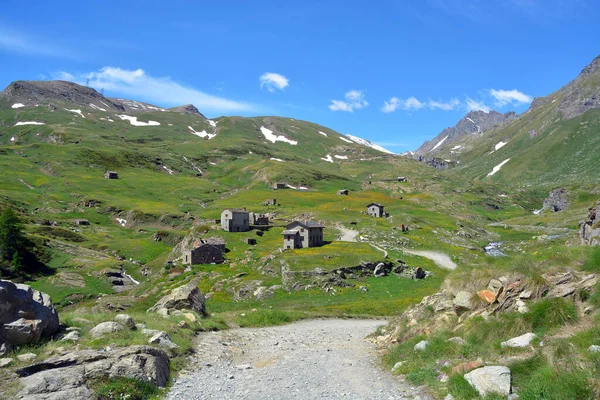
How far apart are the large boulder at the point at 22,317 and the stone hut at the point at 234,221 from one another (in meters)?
77.9

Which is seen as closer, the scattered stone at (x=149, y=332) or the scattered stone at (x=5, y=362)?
the scattered stone at (x=5, y=362)

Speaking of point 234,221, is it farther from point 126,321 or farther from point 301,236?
point 126,321

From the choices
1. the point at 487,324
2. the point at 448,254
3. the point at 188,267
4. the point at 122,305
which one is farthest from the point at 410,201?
the point at 487,324

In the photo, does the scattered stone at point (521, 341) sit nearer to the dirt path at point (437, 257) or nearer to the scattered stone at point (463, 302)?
the scattered stone at point (463, 302)

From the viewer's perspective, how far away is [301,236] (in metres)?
79.2

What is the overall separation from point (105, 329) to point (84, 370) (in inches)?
177

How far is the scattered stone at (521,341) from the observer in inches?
528

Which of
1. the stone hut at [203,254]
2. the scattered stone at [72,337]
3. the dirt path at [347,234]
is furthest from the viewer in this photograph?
the dirt path at [347,234]

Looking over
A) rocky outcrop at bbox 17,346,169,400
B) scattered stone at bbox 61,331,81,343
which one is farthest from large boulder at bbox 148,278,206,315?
rocky outcrop at bbox 17,346,169,400

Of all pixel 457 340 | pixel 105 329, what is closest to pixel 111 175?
pixel 105 329

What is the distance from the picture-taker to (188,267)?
231 feet

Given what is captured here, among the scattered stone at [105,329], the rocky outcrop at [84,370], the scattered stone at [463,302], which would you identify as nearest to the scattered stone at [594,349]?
the scattered stone at [463,302]

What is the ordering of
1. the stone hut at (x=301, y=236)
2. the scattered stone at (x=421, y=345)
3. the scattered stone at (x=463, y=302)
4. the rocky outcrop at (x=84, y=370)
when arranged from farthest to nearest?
the stone hut at (x=301, y=236), the scattered stone at (x=463, y=302), the scattered stone at (x=421, y=345), the rocky outcrop at (x=84, y=370)

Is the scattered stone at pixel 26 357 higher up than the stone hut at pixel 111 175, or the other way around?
the stone hut at pixel 111 175
